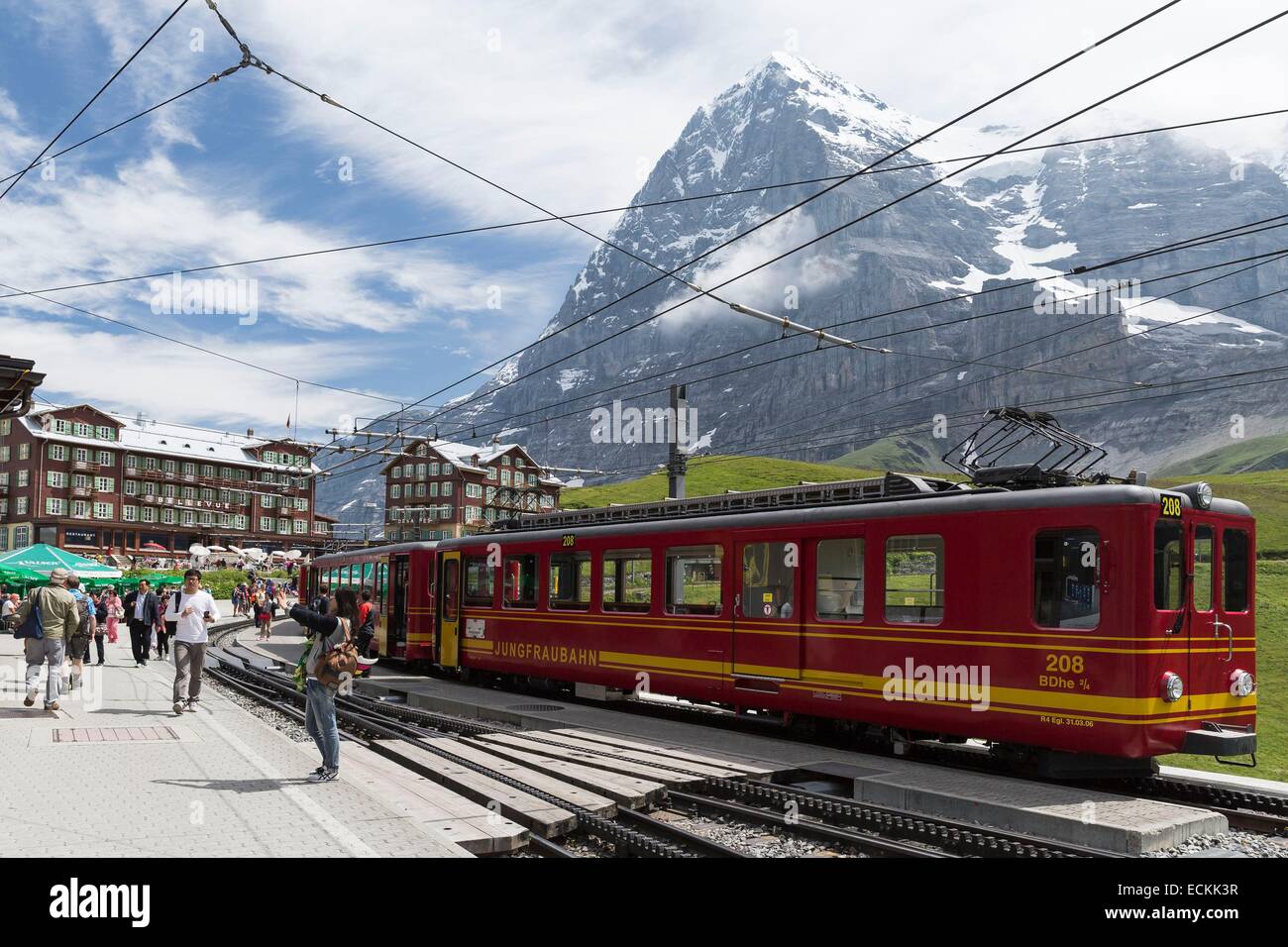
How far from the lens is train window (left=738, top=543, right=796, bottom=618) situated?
1395cm

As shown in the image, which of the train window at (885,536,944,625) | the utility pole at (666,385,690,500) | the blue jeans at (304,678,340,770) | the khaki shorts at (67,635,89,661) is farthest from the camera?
the utility pole at (666,385,690,500)

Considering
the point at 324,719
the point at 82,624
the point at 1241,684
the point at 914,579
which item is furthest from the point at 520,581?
the point at 1241,684

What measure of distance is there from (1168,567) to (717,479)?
456 feet

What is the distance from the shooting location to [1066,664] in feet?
35.4

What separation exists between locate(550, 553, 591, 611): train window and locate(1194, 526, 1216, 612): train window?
31.1 feet

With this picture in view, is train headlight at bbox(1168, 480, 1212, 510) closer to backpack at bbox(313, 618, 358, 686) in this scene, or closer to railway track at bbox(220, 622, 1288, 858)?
railway track at bbox(220, 622, 1288, 858)

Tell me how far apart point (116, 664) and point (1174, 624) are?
74.3ft

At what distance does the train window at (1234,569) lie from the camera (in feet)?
37.9

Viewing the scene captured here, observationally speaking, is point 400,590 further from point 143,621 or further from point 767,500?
point 767,500

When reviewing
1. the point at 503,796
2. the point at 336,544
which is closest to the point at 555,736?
the point at 503,796

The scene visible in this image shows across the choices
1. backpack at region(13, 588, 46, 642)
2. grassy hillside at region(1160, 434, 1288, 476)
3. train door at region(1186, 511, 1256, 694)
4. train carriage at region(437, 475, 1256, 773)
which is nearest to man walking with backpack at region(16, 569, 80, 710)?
backpack at region(13, 588, 46, 642)

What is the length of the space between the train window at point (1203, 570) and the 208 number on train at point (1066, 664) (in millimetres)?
1437
